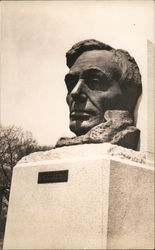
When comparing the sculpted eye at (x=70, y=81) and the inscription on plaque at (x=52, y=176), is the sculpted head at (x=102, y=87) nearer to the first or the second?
the sculpted eye at (x=70, y=81)

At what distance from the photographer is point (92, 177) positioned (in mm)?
4148

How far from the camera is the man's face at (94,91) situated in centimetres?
512

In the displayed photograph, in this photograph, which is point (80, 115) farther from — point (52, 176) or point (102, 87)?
point (52, 176)

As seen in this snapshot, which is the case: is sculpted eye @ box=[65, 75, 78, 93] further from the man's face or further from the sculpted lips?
the sculpted lips

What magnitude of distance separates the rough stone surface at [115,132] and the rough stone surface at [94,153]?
0.56 feet

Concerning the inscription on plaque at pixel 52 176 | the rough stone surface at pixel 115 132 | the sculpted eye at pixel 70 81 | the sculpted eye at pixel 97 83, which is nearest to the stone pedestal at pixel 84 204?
the inscription on plaque at pixel 52 176

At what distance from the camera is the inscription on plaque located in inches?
Result: 175

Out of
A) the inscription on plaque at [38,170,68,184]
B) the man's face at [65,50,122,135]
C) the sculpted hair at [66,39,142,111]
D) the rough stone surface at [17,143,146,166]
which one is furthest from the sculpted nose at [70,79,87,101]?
the inscription on plaque at [38,170,68,184]

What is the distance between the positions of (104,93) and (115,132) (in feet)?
2.06

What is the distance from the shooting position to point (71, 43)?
631 cm

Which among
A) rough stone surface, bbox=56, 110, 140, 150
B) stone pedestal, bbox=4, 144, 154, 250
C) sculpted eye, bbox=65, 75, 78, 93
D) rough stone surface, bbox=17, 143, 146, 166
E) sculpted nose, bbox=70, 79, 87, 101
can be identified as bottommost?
stone pedestal, bbox=4, 144, 154, 250

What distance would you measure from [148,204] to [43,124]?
2721 millimetres

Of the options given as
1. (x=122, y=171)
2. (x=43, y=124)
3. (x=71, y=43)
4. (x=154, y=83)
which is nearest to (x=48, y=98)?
(x=43, y=124)

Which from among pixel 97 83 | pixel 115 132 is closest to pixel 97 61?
pixel 97 83
